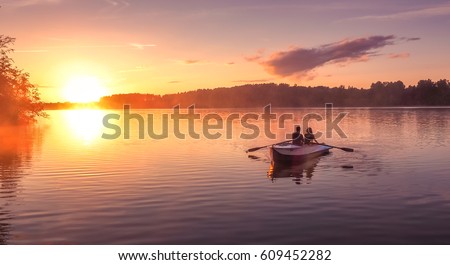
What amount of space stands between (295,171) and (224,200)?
13455 millimetres

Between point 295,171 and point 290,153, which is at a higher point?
point 290,153

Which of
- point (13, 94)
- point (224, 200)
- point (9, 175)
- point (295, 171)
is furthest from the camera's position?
point (13, 94)

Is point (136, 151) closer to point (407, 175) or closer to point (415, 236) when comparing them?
point (407, 175)

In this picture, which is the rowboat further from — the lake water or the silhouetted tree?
the silhouetted tree

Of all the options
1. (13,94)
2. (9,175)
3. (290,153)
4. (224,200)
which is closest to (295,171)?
(290,153)

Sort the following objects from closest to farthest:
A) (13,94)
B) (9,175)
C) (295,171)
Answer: (9,175), (295,171), (13,94)

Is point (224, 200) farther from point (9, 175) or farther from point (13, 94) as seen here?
point (13, 94)

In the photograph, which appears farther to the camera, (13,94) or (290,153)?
(13,94)

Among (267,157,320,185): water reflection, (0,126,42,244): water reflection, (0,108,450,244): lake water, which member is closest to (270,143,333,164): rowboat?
(267,157,320,185): water reflection

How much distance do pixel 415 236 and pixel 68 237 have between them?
1333 cm

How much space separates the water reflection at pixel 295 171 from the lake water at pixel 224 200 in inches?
3.3

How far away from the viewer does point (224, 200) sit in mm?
26562

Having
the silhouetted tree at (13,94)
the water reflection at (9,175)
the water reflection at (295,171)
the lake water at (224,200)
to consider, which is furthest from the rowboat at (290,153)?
the silhouetted tree at (13,94)

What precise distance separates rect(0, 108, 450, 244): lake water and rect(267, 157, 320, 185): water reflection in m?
0.08
